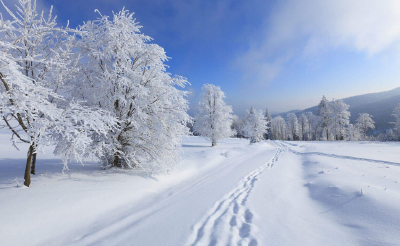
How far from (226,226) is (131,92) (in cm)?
587

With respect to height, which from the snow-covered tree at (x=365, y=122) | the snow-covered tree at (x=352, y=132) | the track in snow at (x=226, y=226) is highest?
the snow-covered tree at (x=365, y=122)

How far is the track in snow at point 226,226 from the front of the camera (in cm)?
308

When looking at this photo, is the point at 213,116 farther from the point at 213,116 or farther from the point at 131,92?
the point at 131,92

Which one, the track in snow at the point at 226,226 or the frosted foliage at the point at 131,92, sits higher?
the frosted foliage at the point at 131,92

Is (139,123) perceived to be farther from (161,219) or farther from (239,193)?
(239,193)

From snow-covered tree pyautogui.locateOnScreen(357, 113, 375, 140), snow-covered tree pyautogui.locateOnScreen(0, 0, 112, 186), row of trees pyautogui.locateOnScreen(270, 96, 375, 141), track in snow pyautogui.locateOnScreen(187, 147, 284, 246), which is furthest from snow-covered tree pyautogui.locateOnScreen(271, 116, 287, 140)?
snow-covered tree pyautogui.locateOnScreen(0, 0, 112, 186)

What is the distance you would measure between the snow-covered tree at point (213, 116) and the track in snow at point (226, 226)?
17279 millimetres

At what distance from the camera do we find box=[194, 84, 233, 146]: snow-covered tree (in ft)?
73.4

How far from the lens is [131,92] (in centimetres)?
652

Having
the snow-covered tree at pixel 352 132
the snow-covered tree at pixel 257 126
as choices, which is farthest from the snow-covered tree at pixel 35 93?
the snow-covered tree at pixel 352 132

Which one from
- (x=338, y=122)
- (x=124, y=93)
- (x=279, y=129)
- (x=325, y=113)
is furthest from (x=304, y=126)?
(x=124, y=93)

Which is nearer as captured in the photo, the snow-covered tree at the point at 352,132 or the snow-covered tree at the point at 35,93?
the snow-covered tree at the point at 35,93

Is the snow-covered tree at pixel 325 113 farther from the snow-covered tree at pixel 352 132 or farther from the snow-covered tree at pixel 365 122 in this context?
the snow-covered tree at pixel 365 122

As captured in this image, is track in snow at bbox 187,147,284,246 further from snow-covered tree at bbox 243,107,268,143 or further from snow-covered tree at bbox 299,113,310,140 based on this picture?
snow-covered tree at bbox 299,113,310,140
